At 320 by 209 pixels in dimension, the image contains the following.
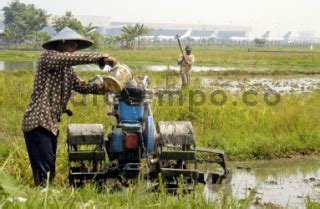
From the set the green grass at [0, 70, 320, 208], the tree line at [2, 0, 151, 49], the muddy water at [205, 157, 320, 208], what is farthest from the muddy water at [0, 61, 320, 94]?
the tree line at [2, 0, 151, 49]

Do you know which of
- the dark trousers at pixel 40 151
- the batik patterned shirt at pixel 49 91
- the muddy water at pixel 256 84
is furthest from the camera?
the muddy water at pixel 256 84

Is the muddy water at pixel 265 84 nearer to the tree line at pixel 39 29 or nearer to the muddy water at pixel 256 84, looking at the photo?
the muddy water at pixel 256 84

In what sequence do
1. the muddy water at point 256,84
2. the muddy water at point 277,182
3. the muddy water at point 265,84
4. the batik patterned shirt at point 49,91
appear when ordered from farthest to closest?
the muddy water at point 265,84, the muddy water at point 256,84, the muddy water at point 277,182, the batik patterned shirt at point 49,91

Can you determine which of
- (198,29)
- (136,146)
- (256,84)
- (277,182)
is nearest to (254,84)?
(256,84)

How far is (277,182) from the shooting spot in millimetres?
6207

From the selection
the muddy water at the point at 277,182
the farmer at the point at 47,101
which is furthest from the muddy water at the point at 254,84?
the farmer at the point at 47,101

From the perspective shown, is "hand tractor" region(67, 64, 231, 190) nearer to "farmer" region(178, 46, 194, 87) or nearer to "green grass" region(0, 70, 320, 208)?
"green grass" region(0, 70, 320, 208)

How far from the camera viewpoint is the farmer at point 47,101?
436cm

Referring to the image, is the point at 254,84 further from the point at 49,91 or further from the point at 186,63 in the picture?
the point at 49,91

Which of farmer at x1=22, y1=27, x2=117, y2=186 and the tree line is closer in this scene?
farmer at x1=22, y1=27, x2=117, y2=186

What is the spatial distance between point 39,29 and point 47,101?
54.7 m

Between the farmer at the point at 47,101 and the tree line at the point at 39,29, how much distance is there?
39.5 meters

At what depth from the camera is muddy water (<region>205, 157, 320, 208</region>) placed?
5.37 meters

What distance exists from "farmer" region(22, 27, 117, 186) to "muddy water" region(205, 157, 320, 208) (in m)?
1.47
